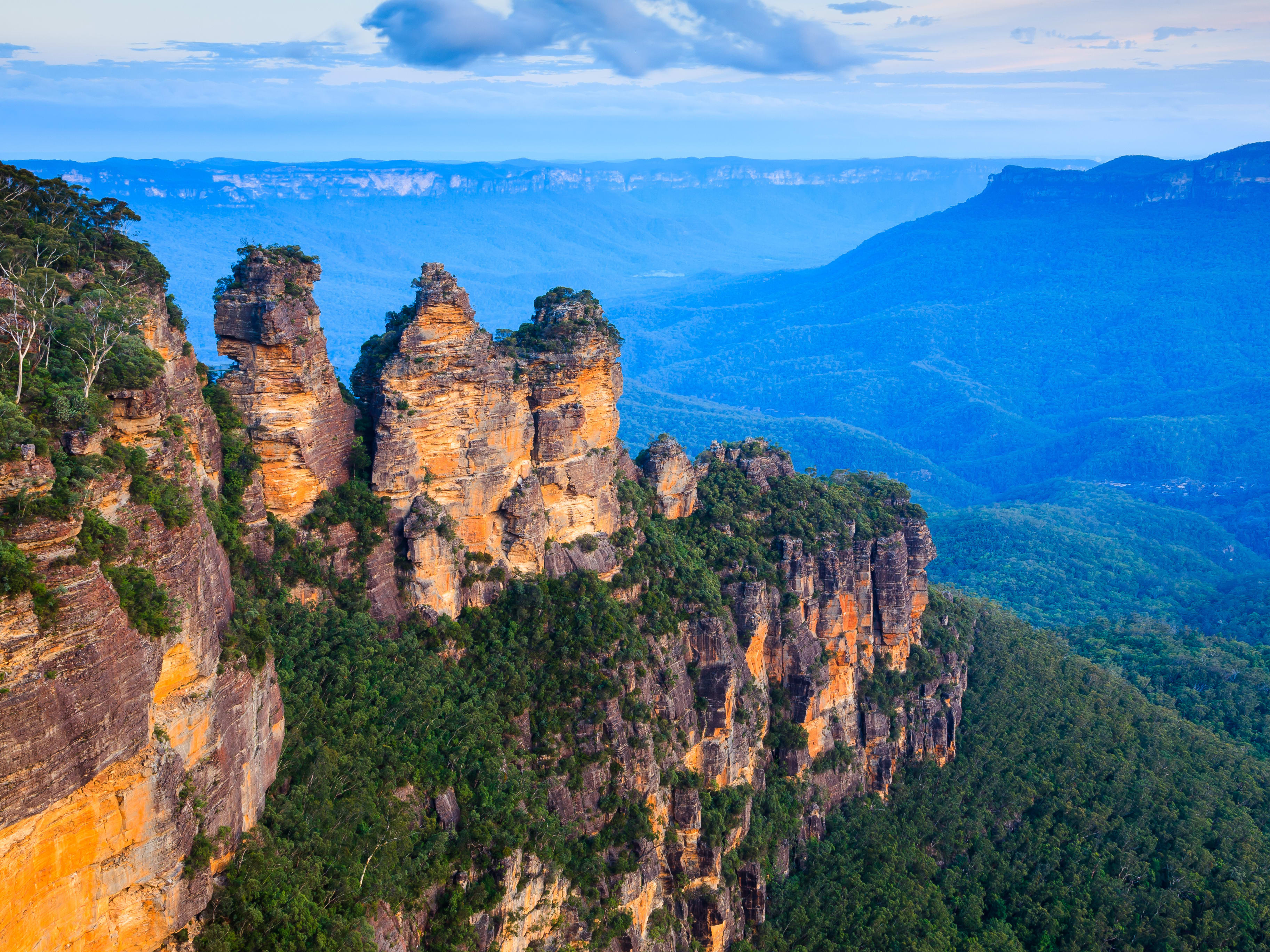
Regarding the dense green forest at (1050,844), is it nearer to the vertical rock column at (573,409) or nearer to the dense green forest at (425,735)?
the dense green forest at (425,735)

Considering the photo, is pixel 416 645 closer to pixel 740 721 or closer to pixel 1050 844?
pixel 740 721

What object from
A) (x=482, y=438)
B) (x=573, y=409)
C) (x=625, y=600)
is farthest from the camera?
(x=625, y=600)

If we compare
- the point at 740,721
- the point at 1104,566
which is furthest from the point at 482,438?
the point at 1104,566

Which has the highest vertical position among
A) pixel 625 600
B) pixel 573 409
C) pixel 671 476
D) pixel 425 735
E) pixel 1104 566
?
pixel 573 409

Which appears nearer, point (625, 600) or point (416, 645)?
point (416, 645)

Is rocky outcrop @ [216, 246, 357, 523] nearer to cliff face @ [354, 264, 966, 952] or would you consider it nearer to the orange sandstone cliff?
the orange sandstone cliff

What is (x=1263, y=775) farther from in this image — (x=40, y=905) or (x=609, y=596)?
(x=40, y=905)

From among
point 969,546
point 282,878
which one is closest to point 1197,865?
point 282,878
